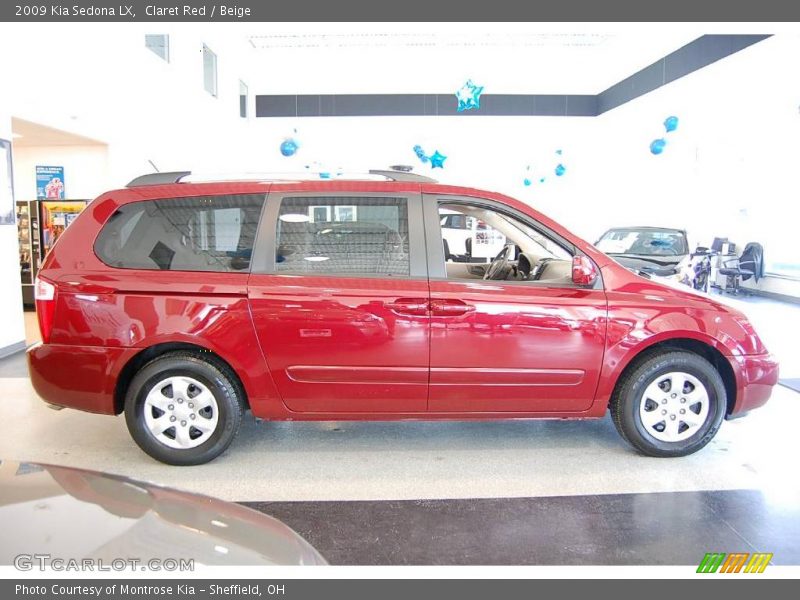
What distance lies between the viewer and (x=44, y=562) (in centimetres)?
Result: 134

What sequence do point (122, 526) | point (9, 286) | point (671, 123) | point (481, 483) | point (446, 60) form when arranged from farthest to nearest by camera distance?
point (446, 60), point (671, 123), point (9, 286), point (481, 483), point (122, 526)

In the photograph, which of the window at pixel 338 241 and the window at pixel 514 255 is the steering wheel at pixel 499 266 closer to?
the window at pixel 514 255

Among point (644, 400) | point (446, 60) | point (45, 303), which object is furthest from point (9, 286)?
point (446, 60)

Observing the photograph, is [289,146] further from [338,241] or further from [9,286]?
[338,241]

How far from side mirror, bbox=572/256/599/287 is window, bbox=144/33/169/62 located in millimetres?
7940

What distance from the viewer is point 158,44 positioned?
902 cm

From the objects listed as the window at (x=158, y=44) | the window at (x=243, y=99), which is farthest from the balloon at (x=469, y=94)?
the window at (x=158, y=44)

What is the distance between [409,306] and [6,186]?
5078 millimetres

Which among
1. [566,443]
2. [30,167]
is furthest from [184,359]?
[30,167]

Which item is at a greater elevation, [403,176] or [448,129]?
[448,129]

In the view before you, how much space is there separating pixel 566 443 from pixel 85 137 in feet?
22.1

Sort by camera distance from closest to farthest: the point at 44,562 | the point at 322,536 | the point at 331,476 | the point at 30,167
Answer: the point at 44,562, the point at 322,536, the point at 331,476, the point at 30,167

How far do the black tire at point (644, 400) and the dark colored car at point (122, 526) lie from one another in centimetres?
234

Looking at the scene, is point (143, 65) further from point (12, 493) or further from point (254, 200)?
point (12, 493)
